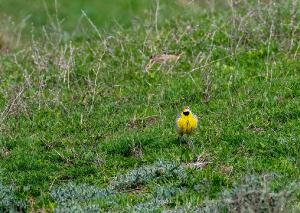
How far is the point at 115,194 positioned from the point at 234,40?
4.68m

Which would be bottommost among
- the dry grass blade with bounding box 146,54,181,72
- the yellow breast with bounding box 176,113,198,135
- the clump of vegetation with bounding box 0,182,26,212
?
the clump of vegetation with bounding box 0,182,26,212

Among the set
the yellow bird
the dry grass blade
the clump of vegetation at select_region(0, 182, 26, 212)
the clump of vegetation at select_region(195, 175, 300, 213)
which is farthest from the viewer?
the dry grass blade

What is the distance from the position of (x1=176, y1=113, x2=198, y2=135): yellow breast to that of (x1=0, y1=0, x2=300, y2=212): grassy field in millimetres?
203

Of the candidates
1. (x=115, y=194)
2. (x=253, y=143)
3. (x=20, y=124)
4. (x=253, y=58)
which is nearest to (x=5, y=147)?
(x=20, y=124)

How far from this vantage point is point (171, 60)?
39.7 feet

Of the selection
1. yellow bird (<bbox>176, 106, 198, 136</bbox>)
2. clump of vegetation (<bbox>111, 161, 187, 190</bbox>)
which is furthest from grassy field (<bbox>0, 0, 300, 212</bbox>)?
yellow bird (<bbox>176, 106, 198, 136</bbox>)

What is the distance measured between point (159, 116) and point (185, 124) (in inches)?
48.0

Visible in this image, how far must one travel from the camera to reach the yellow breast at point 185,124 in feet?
29.6

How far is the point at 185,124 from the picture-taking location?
29.6 ft

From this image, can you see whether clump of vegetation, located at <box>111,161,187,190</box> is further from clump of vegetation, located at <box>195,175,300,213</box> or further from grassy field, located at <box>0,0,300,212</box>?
clump of vegetation, located at <box>195,175,300,213</box>

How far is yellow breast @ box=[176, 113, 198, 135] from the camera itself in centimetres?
903

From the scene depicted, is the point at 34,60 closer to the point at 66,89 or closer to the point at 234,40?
the point at 66,89

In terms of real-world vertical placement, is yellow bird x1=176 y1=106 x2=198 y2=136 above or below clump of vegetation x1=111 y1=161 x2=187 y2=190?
above

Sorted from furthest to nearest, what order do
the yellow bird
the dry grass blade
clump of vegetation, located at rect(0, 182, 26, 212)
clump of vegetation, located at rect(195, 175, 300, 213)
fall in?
the dry grass blade → the yellow bird → clump of vegetation, located at rect(0, 182, 26, 212) → clump of vegetation, located at rect(195, 175, 300, 213)
